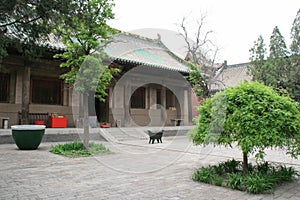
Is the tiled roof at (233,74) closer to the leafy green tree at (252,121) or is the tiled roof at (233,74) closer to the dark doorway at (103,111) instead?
the dark doorway at (103,111)

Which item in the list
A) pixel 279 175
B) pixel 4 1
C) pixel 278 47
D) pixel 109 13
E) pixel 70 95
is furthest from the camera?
pixel 278 47

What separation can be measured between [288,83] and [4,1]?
41.7ft

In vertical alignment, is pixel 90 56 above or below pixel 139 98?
above

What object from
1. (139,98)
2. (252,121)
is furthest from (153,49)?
(252,121)

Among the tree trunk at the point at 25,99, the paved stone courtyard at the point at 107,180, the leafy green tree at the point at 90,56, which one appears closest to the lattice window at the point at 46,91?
the tree trunk at the point at 25,99

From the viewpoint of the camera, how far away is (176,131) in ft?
42.6

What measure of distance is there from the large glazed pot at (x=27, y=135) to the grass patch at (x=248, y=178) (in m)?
5.02

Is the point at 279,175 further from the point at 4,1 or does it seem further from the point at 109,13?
the point at 109,13

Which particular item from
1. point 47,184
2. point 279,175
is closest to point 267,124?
point 279,175

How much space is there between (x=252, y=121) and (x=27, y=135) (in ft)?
19.8

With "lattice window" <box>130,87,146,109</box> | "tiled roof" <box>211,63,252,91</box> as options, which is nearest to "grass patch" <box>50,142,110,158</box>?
"lattice window" <box>130,87,146,109</box>

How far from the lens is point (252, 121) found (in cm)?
362

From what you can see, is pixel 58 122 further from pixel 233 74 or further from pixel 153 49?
pixel 233 74

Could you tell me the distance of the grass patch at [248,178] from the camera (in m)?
3.47
